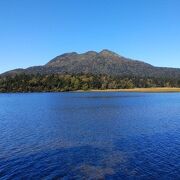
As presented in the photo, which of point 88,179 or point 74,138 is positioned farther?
point 74,138

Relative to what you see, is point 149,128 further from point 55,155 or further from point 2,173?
point 2,173

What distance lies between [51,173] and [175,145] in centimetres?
1676

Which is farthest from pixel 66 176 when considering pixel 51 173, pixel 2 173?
pixel 2 173

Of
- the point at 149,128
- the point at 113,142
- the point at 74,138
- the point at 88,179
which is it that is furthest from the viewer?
the point at 149,128

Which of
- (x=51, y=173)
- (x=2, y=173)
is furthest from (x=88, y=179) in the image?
(x=2, y=173)

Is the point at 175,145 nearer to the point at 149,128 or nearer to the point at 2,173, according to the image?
the point at 149,128

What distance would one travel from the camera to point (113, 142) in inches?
1575

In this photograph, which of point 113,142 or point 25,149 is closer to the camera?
point 25,149

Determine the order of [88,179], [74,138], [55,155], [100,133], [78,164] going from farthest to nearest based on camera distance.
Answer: [100,133] < [74,138] < [55,155] < [78,164] < [88,179]

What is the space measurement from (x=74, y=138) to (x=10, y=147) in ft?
31.9

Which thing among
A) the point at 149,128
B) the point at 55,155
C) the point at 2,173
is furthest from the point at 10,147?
the point at 149,128

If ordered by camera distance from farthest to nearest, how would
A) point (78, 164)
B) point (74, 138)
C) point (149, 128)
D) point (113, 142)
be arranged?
1. point (149, 128)
2. point (74, 138)
3. point (113, 142)
4. point (78, 164)

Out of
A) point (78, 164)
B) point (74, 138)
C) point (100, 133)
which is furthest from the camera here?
point (100, 133)

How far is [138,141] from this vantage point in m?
40.1
